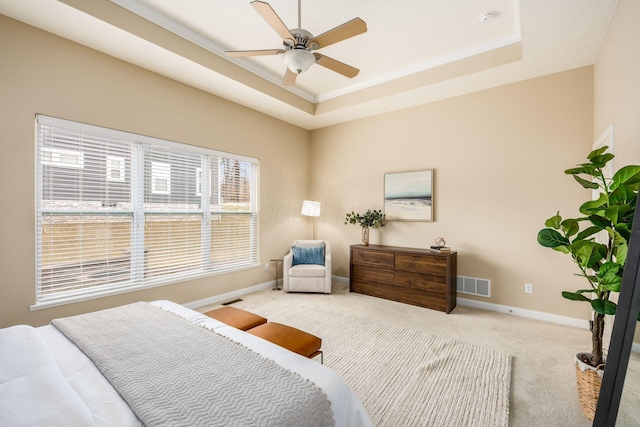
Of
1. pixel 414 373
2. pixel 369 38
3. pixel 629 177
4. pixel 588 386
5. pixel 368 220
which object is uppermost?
pixel 369 38

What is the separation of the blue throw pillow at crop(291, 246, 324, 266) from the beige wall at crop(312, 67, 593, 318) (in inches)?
36.8

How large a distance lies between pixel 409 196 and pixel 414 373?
2.67 meters

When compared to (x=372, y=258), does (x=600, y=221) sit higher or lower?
higher

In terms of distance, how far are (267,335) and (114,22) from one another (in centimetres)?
296

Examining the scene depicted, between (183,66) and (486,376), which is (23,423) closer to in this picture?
(486,376)

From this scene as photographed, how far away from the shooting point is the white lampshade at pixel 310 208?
194 inches

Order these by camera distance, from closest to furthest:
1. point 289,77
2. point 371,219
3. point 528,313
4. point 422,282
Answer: point 289,77 < point 528,313 < point 422,282 < point 371,219

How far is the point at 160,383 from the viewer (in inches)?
45.3

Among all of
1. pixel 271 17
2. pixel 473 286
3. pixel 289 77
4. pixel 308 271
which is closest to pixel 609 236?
pixel 473 286

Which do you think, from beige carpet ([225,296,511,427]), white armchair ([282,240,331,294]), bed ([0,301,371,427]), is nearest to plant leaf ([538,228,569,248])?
beige carpet ([225,296,511,427])

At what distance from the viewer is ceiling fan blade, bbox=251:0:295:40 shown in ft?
5.83

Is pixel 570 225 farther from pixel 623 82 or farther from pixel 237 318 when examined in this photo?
pixel 237 318

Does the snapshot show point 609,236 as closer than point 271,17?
Yes

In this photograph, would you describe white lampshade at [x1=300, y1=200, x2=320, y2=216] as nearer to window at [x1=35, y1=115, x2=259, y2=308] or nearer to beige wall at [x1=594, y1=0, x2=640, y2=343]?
window at [x1=35, y1=115, x2=259, y2=308]
